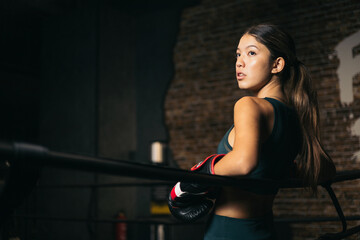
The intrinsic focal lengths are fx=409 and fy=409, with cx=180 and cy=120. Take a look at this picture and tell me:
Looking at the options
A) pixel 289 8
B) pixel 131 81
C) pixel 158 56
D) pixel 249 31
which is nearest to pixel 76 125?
pixel 131 81

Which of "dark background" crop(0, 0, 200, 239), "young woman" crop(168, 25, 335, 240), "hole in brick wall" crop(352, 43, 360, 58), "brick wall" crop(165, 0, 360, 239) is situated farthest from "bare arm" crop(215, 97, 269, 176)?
"dark background" crop(0, 0, 200, 239)

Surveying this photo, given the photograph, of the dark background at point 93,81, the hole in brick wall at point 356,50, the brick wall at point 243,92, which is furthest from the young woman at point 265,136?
the dark background at point 93,81

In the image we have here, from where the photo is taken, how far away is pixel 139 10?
5453mm

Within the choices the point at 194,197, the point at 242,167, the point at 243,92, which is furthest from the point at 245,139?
the point at 243,92

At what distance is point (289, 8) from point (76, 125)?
287 cm

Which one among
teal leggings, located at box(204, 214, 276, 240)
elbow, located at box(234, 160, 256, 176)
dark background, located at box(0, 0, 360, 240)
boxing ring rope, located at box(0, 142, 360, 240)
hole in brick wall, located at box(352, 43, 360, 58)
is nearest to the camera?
boxing ring rope, located at box(0, 142, 360, 240)

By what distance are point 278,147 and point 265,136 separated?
71 millimetres

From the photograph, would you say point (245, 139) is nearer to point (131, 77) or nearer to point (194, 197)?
point (194, 197)

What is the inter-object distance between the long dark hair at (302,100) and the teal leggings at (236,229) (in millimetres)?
161

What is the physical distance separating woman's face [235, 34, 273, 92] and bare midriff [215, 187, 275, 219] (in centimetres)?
28

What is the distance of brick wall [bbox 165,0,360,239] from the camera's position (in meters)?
4.03

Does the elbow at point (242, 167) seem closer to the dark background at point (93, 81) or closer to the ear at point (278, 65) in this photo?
the ear at point (278, 65)

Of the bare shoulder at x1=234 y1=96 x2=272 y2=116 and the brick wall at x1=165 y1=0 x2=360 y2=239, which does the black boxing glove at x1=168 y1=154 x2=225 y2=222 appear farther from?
the brick wall at x1=165 y1=0 x2=360 y2=239

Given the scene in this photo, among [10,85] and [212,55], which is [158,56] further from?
[10,85]
